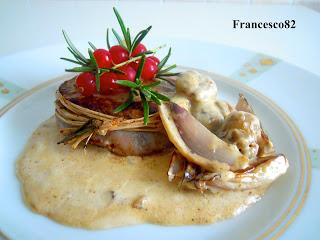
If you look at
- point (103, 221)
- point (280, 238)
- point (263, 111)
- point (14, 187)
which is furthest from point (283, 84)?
point (14, 187)

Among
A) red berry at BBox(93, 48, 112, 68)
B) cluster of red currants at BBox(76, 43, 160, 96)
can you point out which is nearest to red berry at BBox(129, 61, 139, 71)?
cluster of red currants at BBox(76, 43, 160, 96)

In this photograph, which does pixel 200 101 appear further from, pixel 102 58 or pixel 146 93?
pixel 102 58

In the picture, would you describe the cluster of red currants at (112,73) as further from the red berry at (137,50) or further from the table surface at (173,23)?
the table surface at (173,23)

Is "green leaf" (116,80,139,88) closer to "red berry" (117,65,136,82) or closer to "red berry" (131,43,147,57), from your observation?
"red berry" (117,65,136,82)

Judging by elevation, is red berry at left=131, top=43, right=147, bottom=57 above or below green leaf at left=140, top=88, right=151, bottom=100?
above

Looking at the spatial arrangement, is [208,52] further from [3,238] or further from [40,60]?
[3,238]

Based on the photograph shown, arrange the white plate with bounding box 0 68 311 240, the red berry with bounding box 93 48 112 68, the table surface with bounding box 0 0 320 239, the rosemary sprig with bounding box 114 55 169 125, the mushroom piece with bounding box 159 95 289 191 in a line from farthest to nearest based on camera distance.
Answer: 1. the table surface with bounding box 0 0 320 239
2. the red berry with bounding box 93 48 112 68
3. the rosemary sprig with bounding box 114 55 169 125
4. the mushroom piece with bounding box 159 95 289 191
5. the white plate with bounding box 0 68 311 240

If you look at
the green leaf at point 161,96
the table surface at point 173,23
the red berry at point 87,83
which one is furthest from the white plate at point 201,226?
the table surface at point 173,23
